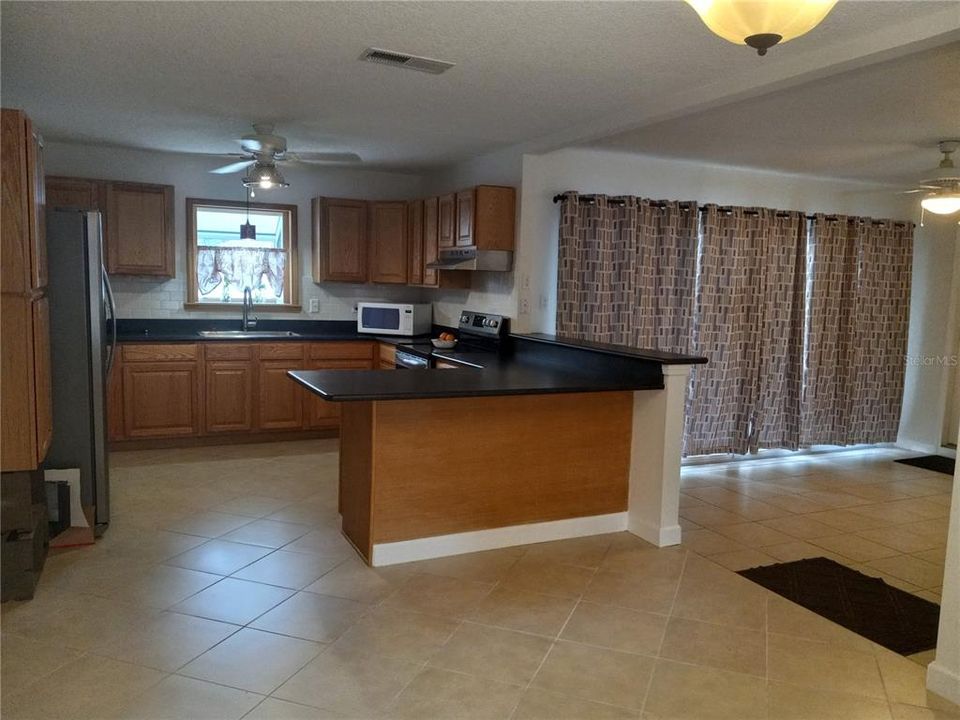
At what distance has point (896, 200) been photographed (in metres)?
6.47

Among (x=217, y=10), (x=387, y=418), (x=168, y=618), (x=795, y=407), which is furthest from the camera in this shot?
(x=795, y=407)

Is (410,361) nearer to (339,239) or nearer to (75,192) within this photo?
(339,239)

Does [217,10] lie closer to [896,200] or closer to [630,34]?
[630,34]

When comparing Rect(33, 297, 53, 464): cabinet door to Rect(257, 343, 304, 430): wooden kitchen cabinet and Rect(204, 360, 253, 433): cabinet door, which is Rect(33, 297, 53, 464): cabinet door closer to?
Rect(204, 360, 253, 433): cabinet door

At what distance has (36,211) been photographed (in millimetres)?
2963

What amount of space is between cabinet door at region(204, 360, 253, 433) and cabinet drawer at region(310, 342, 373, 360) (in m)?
0.54

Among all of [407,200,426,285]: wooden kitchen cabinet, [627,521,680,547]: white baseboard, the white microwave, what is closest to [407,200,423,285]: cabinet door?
[407,200,426,285]: wooden kitchen cabinet

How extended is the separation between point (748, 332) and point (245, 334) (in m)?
4.17

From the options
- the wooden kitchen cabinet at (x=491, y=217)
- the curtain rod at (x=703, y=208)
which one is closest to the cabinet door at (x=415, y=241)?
the wooden kitchen cabinet at (x=491, y=217)

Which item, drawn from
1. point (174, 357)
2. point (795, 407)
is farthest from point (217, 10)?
point (795, 407)

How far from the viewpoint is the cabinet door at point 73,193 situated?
5398mm

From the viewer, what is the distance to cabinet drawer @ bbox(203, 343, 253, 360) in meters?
5.67

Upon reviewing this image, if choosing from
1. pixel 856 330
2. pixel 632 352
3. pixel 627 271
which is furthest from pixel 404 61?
pixel 856 330

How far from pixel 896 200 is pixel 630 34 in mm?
4899
